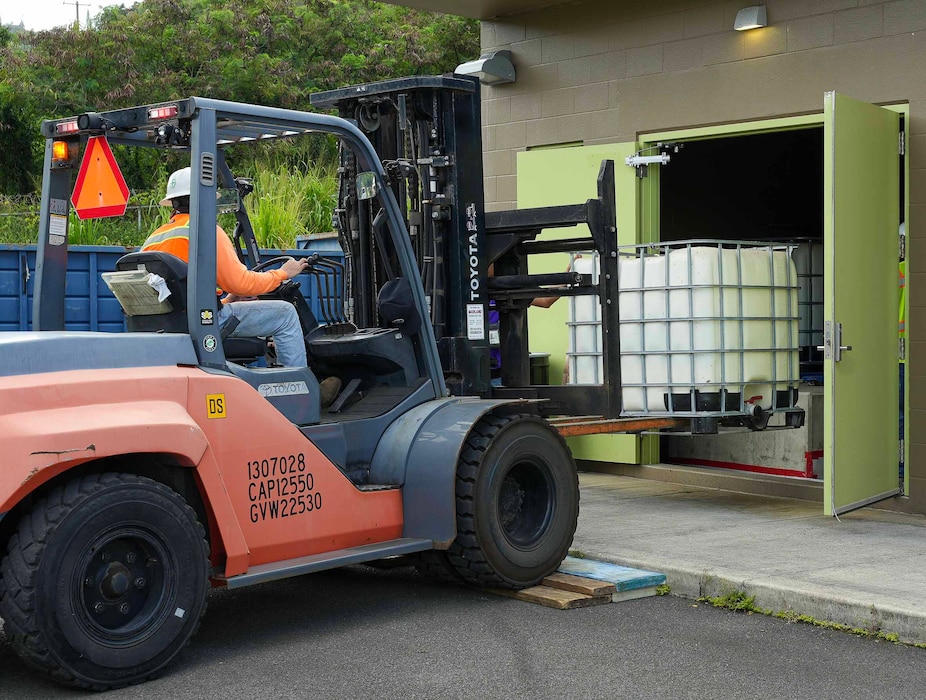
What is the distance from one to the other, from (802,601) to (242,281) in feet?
10.9

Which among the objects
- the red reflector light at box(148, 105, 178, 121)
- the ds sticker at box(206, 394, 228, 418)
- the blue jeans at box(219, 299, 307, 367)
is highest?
the red reflector light at box(148, 105, 178, 121)

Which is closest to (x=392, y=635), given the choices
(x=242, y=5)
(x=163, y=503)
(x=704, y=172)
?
(x=163, y=503)

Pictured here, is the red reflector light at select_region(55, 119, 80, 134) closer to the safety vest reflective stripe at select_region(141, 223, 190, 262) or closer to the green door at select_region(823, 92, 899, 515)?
the safety vest reflective stripe at select_region(141, 223, 190, 262)

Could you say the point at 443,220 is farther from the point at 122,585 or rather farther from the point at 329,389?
the point at 122,585

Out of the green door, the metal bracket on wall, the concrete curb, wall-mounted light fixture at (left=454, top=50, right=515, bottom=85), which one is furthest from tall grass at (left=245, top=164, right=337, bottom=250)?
the concrete curb

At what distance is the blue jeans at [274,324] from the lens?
627cm

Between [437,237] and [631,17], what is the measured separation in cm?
428

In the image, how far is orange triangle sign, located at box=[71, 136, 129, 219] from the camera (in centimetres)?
600

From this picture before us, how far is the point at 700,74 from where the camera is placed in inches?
412

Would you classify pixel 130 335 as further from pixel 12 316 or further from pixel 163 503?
pixel 12 316

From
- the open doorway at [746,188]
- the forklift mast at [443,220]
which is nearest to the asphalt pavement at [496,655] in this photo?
the forklift mast at [443,220]

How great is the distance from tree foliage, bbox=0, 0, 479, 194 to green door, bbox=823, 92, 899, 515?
65.2 feet

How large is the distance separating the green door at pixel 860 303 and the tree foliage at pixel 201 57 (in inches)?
783

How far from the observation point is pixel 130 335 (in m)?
5.71
